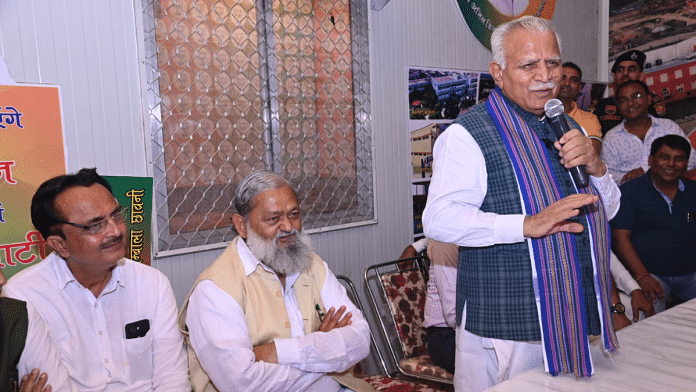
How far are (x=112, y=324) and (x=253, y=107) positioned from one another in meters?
1.46

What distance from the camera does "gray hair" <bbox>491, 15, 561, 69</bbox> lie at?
5.33ft

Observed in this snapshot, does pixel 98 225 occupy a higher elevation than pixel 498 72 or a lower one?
lower

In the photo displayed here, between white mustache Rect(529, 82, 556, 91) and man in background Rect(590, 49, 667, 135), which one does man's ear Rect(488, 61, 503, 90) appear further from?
man in background Rect(590, 49, 667, 135)

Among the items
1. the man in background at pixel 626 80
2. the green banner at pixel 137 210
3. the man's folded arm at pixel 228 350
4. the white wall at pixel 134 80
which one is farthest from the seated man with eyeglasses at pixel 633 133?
the green banner at pixel 137 210

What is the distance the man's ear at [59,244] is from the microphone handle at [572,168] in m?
1.65

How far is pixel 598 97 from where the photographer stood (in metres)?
5.70

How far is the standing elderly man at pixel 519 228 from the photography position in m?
1.51

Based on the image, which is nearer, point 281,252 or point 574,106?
point 281,252

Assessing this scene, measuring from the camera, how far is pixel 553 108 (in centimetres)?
161

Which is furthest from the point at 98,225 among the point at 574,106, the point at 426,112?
the point at 574,106

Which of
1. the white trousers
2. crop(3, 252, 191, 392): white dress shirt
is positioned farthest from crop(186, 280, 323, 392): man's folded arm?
the white trousers

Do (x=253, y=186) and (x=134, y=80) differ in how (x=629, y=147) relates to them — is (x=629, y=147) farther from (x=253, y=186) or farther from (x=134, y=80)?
(x=134, y=80)

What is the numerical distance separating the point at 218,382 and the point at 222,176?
1234 millimetres

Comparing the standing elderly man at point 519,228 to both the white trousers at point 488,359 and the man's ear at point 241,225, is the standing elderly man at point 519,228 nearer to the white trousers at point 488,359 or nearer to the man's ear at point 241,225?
Answer: the white trousers at point 488,359
